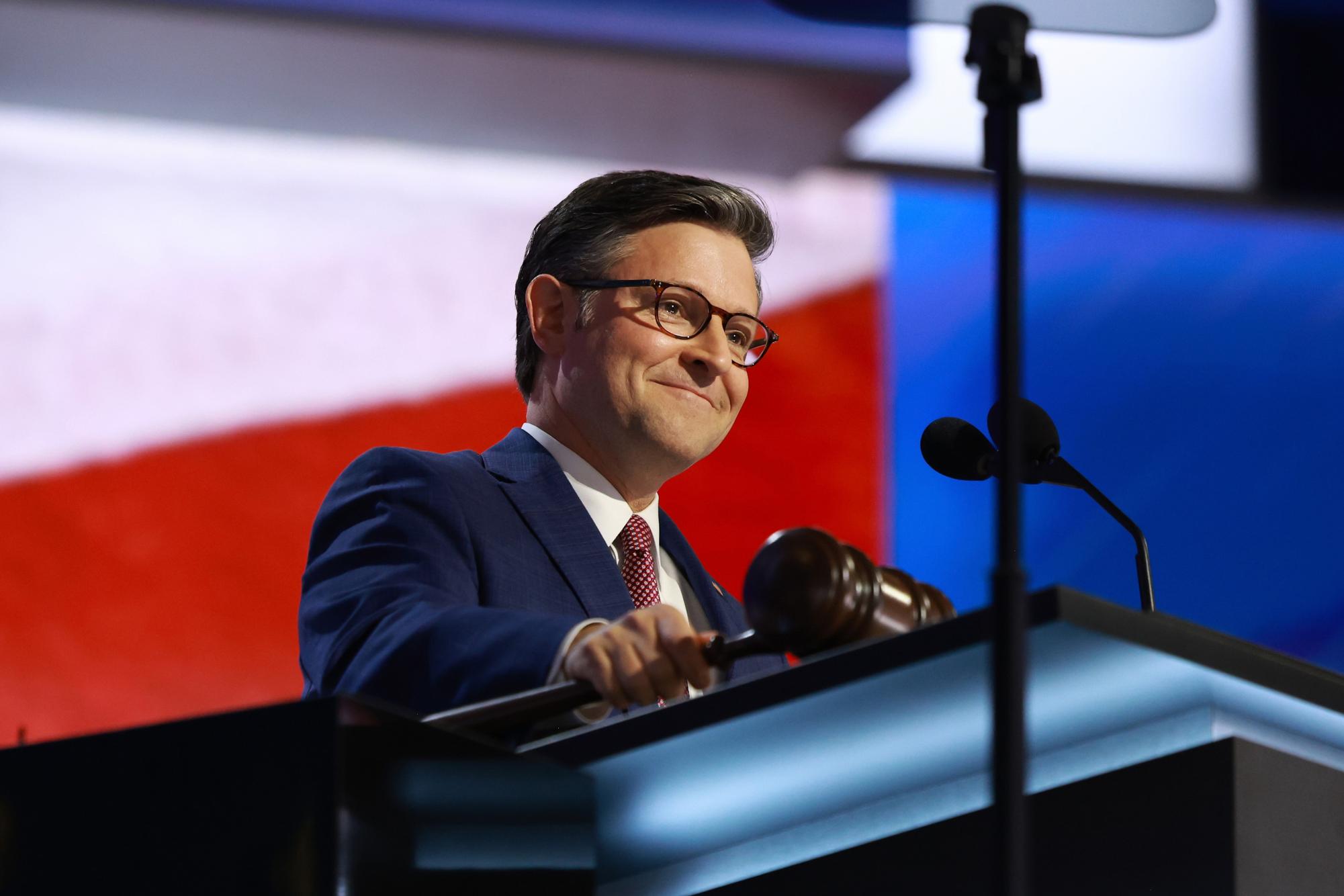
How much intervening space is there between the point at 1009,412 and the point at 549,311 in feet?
3.60

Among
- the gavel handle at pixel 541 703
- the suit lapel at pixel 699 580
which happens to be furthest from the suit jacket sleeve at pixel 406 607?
the suit lapel at pixel 699 580

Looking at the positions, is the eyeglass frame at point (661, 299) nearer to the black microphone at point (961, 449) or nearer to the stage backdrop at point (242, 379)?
the black microphone at point (961, 449)

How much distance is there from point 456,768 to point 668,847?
25 centimetres

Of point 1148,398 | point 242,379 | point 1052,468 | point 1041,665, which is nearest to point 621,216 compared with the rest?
point 1052,468

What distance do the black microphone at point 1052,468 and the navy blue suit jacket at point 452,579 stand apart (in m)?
0.42

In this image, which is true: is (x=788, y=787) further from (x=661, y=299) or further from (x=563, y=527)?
(x=661, y=299)

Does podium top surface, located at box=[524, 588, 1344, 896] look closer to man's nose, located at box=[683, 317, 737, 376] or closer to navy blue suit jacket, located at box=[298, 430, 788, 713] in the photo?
navy blue suit jacket, located at box=[298, 430, 788, 713]

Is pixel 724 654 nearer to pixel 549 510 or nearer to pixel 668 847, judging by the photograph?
pixel 668 847

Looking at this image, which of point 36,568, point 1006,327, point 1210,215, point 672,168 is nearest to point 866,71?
point 672,168

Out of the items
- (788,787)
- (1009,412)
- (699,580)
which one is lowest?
(788,787)

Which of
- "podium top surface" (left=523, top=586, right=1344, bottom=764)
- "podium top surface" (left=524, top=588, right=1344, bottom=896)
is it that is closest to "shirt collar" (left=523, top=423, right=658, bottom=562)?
"podium top surface" (left=524, top=588, right=1344, bottom=896)

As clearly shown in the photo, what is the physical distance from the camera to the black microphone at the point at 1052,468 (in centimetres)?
129

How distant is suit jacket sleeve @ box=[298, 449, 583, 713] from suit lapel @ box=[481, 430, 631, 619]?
0.23 ft

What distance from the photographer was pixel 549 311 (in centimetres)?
197
